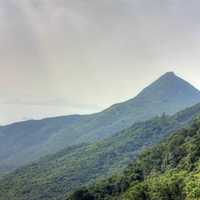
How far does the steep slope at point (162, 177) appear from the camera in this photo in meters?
102

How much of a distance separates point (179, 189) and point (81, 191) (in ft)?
113

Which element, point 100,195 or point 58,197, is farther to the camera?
point 58,197

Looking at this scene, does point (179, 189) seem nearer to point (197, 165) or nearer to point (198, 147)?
point (197, 165)

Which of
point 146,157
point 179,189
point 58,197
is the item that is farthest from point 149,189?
point 58,197

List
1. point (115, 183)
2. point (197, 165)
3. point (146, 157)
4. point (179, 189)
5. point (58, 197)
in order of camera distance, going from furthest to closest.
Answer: point (58, 197)
point (146, 157)
point (115, 183)
point (197, 165)
point (179, 189)

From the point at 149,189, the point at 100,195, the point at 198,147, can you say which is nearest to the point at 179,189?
the point at 149,189

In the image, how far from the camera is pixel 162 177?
114625mm

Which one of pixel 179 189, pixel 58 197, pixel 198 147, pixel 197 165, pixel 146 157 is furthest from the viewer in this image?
pixel 58 197

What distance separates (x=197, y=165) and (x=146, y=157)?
37.0 metres

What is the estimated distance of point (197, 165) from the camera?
371 feet

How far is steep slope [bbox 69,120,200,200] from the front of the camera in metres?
102

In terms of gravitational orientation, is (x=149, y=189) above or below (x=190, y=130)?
below

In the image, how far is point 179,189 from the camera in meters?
102

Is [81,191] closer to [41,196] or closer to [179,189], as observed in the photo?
[179,189]
